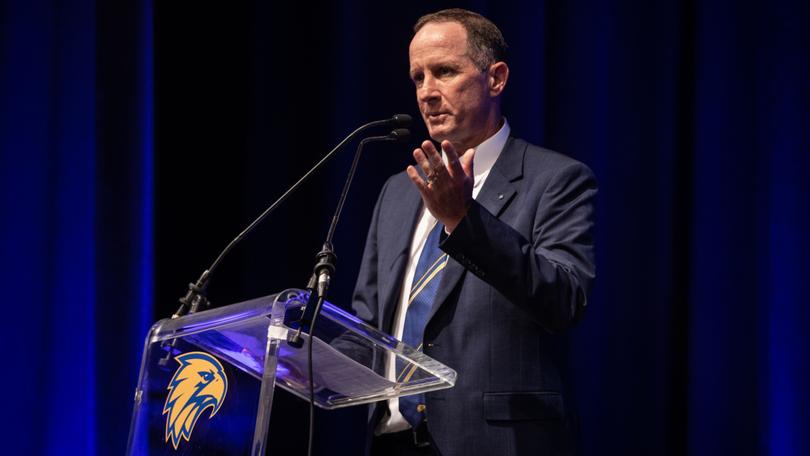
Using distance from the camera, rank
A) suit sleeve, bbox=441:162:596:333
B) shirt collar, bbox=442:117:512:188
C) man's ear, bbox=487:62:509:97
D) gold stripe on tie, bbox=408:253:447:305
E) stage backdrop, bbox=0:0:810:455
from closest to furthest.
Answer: suit sleeve, bbox=441:162:596:333
gold stripe on tie, bbox=408:253:447:305
shirt collar, bbox=442:117:512:188
man's ear, bbox=487:62:509:97
stage backdrop, bbox=0:0:810:455

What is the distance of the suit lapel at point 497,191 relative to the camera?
6.36 ft

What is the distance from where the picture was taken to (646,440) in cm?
288

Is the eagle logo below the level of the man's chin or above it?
below

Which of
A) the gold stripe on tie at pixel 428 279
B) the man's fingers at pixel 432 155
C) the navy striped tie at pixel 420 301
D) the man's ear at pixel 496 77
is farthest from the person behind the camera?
→ the man's ear at pixel 496 77

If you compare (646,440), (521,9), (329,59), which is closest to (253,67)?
(329,59)

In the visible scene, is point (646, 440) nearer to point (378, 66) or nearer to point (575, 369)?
point (575, 369)

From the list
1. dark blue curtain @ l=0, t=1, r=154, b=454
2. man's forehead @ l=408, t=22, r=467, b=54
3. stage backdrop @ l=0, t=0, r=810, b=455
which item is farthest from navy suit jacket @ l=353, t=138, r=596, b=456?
dark blue curtain @ l=0, t=1, r=154, b=454

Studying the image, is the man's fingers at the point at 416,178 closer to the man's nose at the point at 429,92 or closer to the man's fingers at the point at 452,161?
the man's fingers at the point at 452,161

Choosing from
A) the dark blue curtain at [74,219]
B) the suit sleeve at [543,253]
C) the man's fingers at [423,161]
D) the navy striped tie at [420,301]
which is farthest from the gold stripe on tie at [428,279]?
the dark blue curtain at [74,219]

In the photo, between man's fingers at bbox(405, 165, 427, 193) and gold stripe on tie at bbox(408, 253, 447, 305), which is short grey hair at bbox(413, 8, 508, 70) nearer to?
gold stripe on tie at bbox(408, 253, 447, 305)

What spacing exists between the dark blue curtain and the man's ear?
52.8 inches

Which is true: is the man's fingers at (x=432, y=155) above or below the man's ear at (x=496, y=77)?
below

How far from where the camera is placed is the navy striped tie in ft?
6.24

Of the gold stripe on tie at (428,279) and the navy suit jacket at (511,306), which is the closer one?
the navy suit jacket at (511,306)
